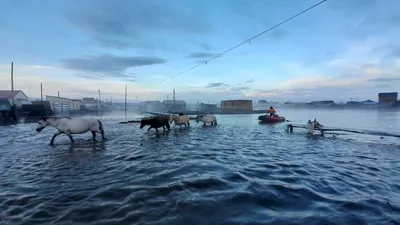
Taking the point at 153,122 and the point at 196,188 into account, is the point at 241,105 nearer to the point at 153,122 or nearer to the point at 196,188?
the point at 153,122

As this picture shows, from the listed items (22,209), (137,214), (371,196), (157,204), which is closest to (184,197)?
(157,204)

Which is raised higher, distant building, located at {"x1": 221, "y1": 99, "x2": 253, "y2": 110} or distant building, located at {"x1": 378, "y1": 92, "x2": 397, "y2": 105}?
distant building, located at {"x1": 378, "y1": 92, "x2": 397, "y2": 105}

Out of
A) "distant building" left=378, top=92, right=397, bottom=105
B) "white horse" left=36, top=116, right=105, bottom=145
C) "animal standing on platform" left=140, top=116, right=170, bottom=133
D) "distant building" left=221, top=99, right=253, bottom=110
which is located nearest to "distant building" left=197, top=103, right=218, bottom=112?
"distant building" left=221, top=99, right=253, bottom=110

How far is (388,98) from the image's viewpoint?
285 feet

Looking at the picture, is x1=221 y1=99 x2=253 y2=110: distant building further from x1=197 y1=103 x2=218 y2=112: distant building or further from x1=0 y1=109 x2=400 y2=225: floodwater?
x1=0 y1=109 x2=400 y2=225: floodwater

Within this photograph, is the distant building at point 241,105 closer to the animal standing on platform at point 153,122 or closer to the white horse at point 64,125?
the animal standing on platform at point 153,122

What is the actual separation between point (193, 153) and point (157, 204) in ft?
16.8

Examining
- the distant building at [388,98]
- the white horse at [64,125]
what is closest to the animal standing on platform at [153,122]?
the white horse at [64,125]

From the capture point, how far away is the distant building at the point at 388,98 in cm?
8504

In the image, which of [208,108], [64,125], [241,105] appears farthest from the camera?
[208,108]

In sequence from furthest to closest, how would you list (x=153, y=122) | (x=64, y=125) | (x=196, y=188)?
(x=153, y=122), (x=64, y=125), (x=196, y=188)

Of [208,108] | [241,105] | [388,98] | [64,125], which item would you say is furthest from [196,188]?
[388,98]

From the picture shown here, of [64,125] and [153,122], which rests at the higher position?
[64,125]

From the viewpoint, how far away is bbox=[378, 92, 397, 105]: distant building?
85.0 metres
